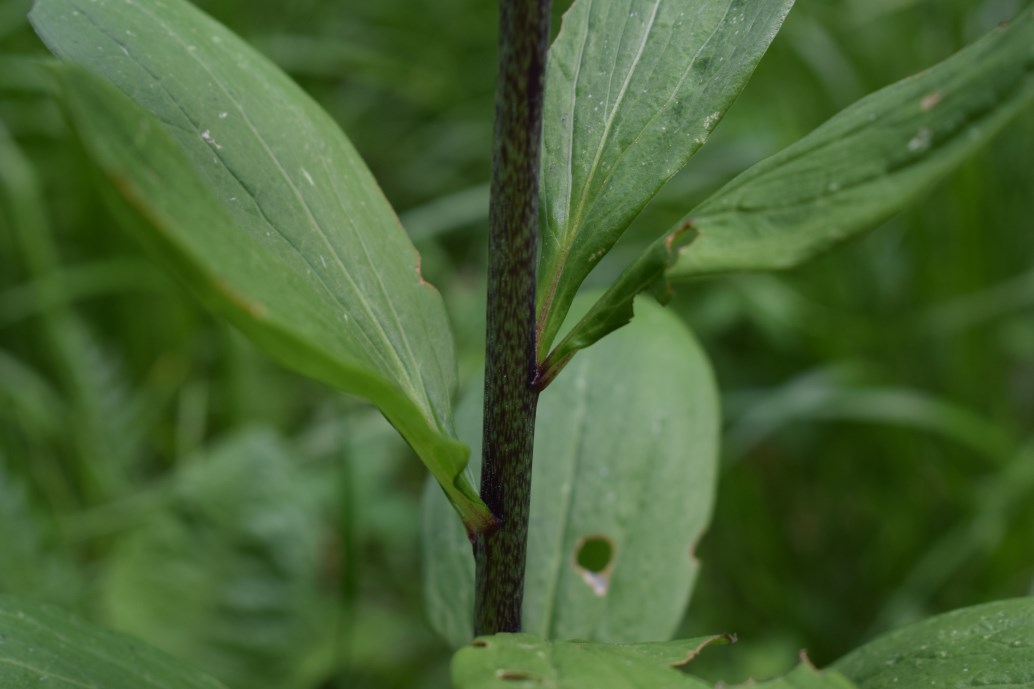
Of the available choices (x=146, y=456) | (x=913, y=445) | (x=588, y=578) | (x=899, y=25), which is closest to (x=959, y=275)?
(x=913, y=445)

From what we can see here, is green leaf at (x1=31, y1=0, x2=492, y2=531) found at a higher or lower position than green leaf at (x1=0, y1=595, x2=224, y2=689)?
higher

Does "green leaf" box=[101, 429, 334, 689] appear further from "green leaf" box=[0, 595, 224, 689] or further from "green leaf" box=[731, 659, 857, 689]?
"green leaf" box=[731, 659, 857, 689]

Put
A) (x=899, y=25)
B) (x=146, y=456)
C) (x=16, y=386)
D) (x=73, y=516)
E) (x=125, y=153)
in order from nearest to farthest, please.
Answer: (x=125, y=153) < (x=73, y=516) < (x=16, y=386) < (x=146, y=456) < (x=899, y=25)

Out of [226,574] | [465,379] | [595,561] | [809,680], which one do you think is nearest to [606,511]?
[595,561]

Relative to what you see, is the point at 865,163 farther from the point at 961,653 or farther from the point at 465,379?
the point at 465,379

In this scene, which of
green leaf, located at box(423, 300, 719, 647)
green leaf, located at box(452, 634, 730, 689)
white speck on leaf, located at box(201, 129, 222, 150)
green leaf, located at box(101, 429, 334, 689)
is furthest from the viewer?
green leaf, located at box(101, 429, 334, 689)

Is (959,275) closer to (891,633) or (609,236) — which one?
(891,633)

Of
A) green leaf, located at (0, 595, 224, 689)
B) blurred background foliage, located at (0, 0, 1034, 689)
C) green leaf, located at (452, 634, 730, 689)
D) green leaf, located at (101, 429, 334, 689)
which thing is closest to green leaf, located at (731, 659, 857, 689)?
green leaf, located at (452, 634, 730, 689)

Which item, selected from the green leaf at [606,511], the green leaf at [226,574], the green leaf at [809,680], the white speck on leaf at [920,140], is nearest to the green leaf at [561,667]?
the green leaf at [809,680]
